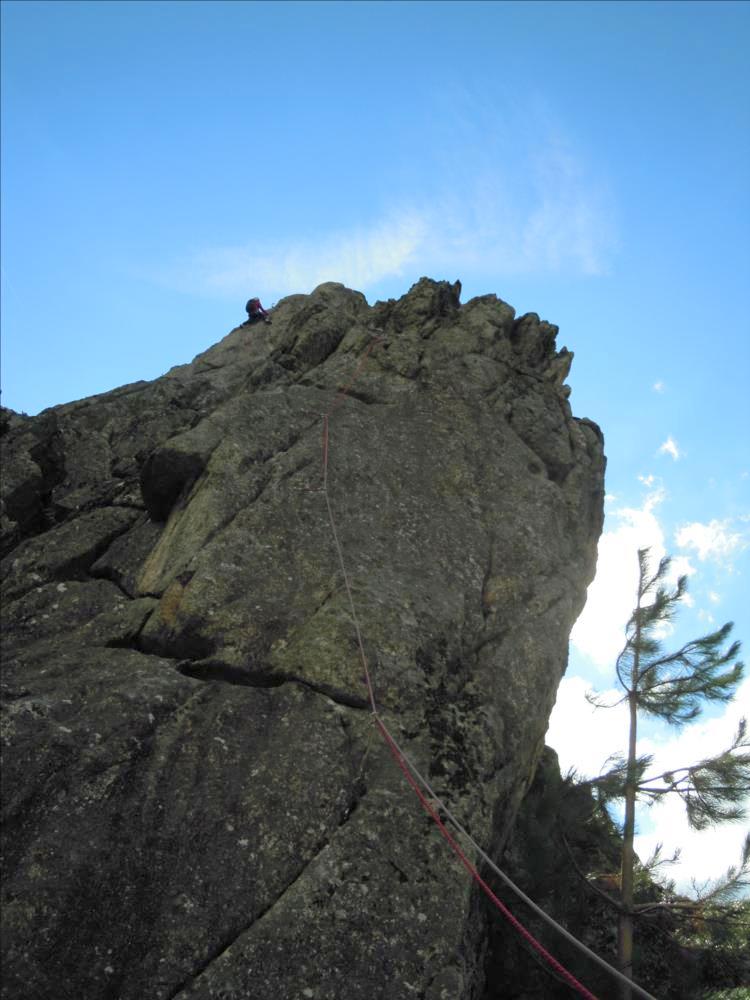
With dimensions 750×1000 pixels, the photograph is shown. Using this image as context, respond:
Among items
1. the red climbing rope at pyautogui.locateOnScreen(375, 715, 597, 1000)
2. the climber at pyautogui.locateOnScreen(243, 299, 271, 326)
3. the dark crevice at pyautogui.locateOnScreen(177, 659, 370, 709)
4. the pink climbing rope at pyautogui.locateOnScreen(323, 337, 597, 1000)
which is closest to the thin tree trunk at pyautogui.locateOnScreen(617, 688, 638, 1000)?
the pink climbing rope at pyautogui.locateOnScreen(323, 337, 597, 1000)

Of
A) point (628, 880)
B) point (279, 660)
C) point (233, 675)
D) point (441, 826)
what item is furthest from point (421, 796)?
point (628, 880)

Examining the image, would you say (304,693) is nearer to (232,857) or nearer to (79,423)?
(232,857)

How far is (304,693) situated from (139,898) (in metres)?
2.81

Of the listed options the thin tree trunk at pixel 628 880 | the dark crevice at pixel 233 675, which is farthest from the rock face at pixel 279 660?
the thin tree trunk at pixel 628 880

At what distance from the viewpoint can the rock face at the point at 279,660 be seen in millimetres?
6973

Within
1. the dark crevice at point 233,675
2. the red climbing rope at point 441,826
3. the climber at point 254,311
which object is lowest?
the red climbing rope at point 441,826

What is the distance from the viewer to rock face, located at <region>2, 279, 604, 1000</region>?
22.9 feet

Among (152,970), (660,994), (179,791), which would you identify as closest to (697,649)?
(660,994)

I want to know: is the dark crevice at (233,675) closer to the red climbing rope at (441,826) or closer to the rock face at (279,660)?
the rock face at (279,660)

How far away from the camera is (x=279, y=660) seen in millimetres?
9523

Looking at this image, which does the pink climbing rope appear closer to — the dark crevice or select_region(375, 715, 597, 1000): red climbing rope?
select_region(375, 715, 597, 1000): red climbing rope

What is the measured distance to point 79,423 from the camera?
1590cm

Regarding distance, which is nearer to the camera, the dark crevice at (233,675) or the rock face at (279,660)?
the rock face at (279,660)

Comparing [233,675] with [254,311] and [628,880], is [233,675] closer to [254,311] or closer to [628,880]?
[628,880]
